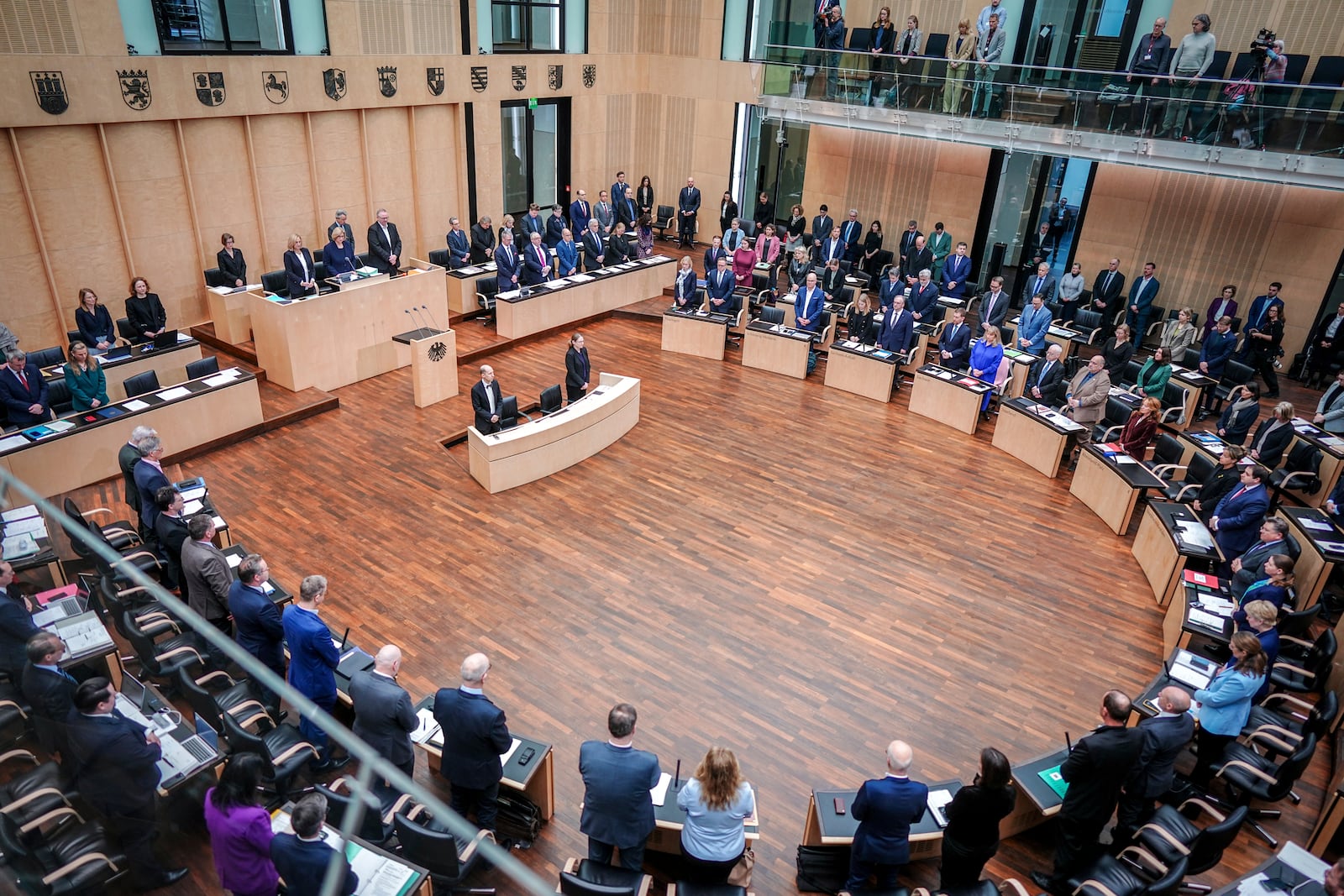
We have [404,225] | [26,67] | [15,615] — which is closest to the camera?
[15,615]

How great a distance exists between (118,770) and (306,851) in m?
1.27

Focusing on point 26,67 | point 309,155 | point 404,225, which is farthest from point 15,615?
point 404,225

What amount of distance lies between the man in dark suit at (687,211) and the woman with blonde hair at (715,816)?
48.3ft

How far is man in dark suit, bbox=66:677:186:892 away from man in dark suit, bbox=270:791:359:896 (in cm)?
103

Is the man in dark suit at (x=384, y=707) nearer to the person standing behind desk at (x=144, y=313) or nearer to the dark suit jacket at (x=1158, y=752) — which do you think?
the dark suit jacket at (x=1158, y=752)

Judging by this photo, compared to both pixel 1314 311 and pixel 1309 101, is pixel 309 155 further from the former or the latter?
pixel 1314 311

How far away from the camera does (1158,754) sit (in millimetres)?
4875

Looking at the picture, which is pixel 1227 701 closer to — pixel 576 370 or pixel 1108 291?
pixel 576 370

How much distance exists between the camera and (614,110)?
17531 millimetres

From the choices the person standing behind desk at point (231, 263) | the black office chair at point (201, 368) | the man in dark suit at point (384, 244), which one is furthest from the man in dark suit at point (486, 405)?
the person standing behind desk at point (231, 263)

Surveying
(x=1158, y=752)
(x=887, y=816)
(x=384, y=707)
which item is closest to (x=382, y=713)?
(x=384, y=707)

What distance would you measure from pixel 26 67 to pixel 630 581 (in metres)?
8.78

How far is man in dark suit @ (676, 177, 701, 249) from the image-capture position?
1741 cm

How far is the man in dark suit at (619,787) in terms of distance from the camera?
4328 mm
